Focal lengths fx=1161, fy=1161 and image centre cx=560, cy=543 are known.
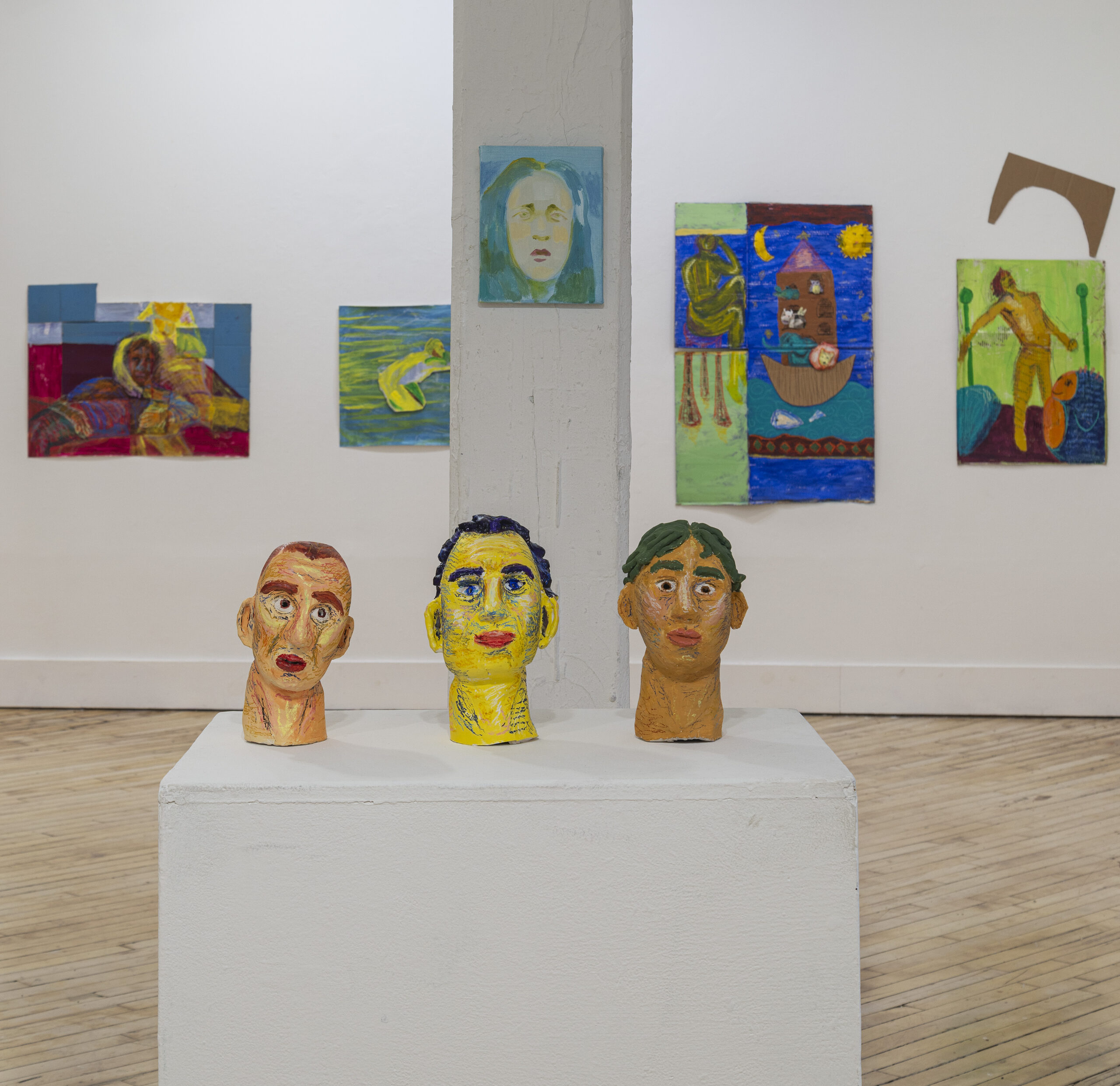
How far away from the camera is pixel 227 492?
5.06m

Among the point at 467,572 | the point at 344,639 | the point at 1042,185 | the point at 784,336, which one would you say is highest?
the point at 1042,185

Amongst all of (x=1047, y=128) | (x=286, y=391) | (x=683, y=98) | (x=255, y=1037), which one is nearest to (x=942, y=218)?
(x=1047, y=128)

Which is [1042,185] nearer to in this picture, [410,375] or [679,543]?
[410,375]

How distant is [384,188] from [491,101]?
2.77m

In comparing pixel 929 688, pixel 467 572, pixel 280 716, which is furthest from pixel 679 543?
pixel 929 688

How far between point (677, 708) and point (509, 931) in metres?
0.46

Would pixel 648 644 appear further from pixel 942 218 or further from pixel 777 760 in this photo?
pixel 942 218

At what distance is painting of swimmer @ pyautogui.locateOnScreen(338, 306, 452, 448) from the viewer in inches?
198

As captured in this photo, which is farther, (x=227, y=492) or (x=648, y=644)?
(x=227, y=492)

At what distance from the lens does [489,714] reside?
6.15 ft

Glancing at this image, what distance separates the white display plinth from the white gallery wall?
3389 millimetres

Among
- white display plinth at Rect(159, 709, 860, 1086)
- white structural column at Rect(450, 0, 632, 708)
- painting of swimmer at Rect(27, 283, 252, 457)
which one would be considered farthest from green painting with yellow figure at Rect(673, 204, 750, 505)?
white display plinth at Rect(159, 709, 860, 1086)

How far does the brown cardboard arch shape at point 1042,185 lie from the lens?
4.95m

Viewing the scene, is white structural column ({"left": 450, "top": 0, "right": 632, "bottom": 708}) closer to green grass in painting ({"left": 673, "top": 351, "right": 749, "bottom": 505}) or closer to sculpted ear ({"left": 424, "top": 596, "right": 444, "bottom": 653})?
sculpted ear ({"left": 424, "top": 596, "right": 444, "bottom": 653})
